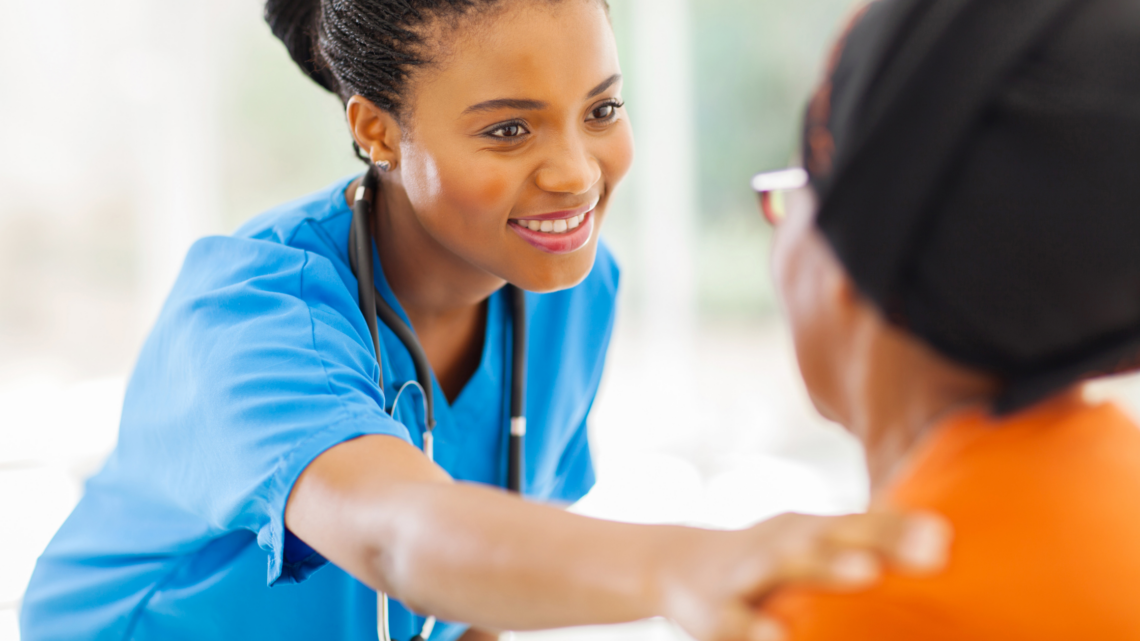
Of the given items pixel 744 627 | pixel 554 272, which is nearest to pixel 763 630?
pixel 744 627

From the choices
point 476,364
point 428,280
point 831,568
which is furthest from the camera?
point 476,364

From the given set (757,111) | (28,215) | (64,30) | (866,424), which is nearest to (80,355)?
(28,215)

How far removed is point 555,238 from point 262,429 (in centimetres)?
43

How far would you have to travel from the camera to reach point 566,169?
1.05m

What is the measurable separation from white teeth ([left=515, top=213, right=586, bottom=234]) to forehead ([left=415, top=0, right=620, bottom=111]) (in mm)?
152

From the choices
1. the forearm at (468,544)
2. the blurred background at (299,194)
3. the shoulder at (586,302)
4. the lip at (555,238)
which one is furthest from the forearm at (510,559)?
the blurred background at (299,194)

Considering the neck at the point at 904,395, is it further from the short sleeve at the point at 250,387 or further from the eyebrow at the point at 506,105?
the eyebrow at the point at 506,105

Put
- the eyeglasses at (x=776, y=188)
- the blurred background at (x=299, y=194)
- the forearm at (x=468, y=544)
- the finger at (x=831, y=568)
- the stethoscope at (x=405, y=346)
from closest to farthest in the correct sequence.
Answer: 1. the finger at (x=831, y=568)
2. the forearm at (x=468, y=544)
3. the eyeglasses at (x=776, y=188)
4. the stethoscope at (x=405, y=346)
5. the blurred background at (x=299, y=194)

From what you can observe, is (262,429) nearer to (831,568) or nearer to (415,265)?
(415,265)

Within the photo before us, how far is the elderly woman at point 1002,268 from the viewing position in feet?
1.63

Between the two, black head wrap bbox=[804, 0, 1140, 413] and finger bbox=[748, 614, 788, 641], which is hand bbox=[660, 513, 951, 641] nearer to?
finger bbox=[748, 614, 788, 641]

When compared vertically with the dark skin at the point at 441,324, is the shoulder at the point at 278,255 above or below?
above

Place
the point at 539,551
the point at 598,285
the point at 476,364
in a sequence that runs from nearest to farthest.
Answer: the point at 539,551
the point at 476,364
the point at 598,285

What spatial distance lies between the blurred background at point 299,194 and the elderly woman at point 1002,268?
1.70 m
